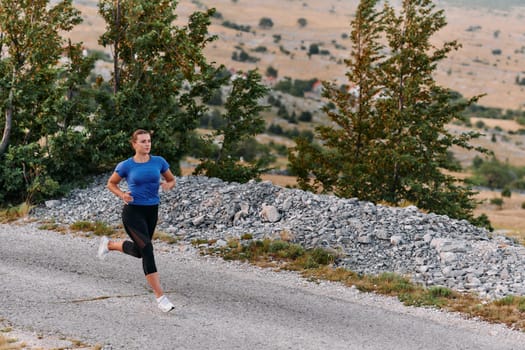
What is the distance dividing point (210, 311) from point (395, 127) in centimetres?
1950

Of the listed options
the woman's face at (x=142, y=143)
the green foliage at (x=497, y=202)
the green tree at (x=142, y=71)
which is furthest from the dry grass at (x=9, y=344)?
the green foliage at (x=497, y=202)

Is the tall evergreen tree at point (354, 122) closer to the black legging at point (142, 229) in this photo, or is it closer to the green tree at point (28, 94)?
the green tree at point (28, 94)

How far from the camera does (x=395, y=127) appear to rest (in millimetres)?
26625

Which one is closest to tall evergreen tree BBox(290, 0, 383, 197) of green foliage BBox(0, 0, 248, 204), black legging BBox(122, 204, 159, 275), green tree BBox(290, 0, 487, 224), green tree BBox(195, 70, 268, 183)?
green tree BBox(290, 0, 487, 224)

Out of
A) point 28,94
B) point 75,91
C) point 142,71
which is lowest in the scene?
point 28,94

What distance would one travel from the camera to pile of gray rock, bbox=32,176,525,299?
36.5 ft

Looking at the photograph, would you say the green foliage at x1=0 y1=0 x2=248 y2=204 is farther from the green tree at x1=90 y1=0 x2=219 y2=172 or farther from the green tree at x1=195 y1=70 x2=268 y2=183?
the green tree at x1=195 y1=70 x2=268 y2=183

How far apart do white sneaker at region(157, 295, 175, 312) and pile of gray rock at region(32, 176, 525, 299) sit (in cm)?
406

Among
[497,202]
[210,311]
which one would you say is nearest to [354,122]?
[210,311]

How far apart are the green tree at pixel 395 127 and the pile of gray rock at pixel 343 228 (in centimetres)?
1272

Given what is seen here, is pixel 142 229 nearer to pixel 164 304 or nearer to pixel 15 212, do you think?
pixel 164 304

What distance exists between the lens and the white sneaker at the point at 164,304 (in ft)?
28.5

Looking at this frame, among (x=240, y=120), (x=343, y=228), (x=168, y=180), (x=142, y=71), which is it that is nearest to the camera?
(x=168, y=180)

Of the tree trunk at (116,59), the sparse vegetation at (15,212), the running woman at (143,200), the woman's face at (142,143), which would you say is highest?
the tree trunk at (116,59)
